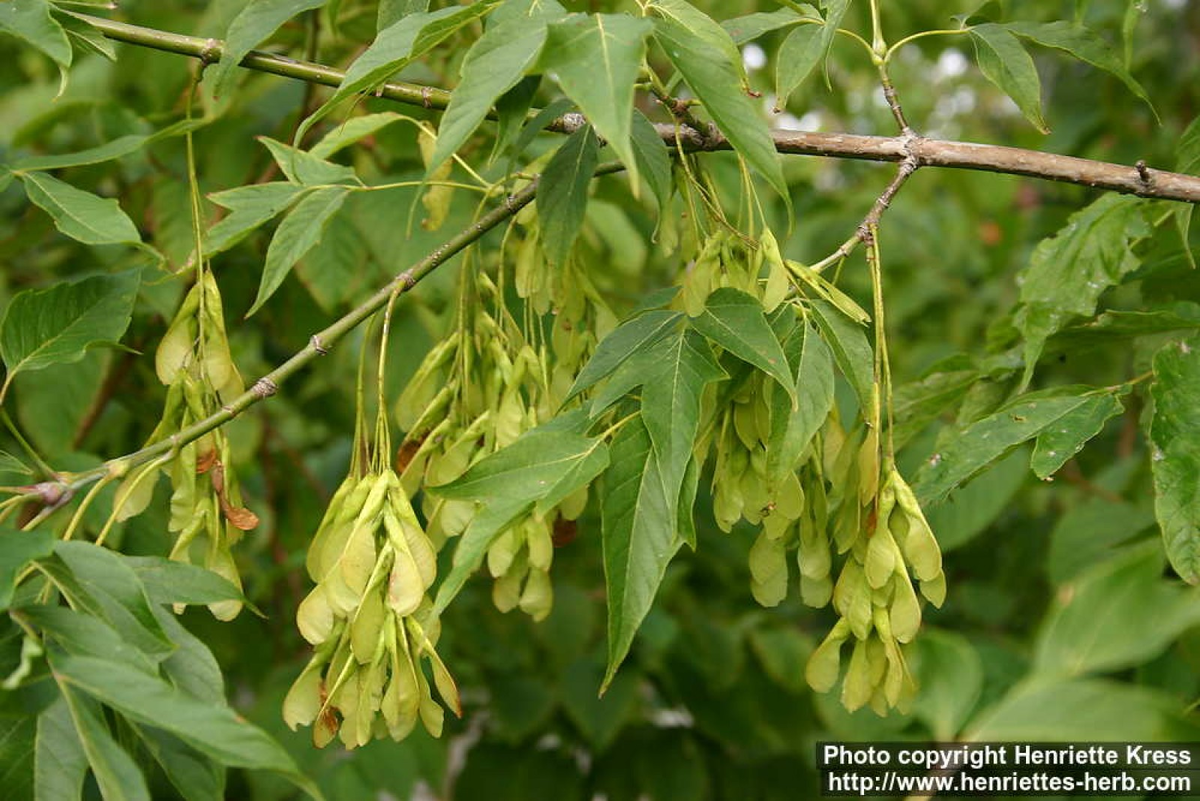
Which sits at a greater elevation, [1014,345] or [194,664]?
[194,664]

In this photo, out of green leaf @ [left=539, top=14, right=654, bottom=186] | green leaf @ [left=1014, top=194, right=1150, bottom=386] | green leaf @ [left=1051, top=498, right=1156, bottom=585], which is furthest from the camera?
green leaf @ [left=1051, top=498, right=1156, bottom=585]

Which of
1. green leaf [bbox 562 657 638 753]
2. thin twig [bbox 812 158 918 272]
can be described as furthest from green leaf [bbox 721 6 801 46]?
green leaf [bbox 562 657 638 753]

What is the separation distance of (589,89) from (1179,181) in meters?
0.48

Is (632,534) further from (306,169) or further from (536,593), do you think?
(306,169)

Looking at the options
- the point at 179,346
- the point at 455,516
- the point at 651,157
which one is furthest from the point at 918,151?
the point at 179,346

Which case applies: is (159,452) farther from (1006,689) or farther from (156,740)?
(1006,689)

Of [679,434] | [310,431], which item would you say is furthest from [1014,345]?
[310,431]

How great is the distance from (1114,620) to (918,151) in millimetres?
440

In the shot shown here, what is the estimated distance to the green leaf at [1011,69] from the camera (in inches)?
33.3

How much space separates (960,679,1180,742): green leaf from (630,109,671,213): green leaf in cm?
42

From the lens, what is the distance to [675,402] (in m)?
0.65

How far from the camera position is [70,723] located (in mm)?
577

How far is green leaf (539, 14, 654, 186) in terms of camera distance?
511 mm

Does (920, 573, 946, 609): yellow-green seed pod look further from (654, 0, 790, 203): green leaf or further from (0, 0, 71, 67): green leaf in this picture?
(0, 0, 71, 67): green leaf
